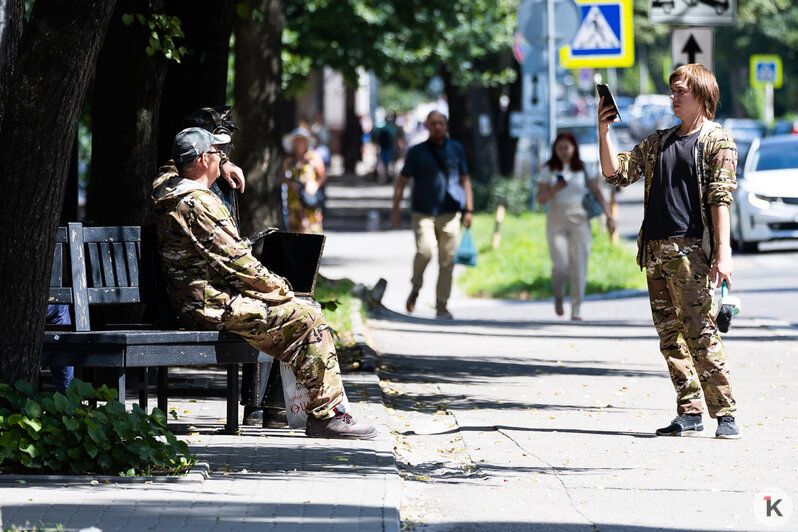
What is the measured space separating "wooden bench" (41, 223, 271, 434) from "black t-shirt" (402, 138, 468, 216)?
22.2ft

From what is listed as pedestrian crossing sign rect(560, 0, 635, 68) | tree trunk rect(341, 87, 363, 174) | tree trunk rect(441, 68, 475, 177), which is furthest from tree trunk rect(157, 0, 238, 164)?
tree trunk rect(341, 87, 363, 174)

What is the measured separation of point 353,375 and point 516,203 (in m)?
19.7

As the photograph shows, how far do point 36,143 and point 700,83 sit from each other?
11.3 ft

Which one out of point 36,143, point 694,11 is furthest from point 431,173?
point 36,143

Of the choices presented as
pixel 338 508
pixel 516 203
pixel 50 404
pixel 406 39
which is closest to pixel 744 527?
pixel 338 508

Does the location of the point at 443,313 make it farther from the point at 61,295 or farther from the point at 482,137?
the point at 482,137

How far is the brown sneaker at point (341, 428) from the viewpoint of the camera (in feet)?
25.6

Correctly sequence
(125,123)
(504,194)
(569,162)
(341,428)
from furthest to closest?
(504,194) < (569,162) < (125,123) < (341,428)

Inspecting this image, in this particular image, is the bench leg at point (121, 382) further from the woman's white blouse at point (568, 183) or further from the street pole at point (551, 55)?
the street pole at point (551, 55)

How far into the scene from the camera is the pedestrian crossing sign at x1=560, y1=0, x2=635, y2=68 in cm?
1733

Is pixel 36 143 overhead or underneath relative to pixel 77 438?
overhead

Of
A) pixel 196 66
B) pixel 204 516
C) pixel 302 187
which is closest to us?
pixel 204 516

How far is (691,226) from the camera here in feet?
26.1

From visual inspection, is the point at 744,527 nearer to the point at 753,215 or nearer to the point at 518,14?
the point at 518,14
